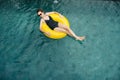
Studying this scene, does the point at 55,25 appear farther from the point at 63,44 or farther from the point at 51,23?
the point at 63,44

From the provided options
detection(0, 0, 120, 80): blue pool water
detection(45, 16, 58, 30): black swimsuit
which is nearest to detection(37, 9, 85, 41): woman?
detection(45, 16, 58, 30): black swimsuit

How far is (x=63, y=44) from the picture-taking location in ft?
20.3

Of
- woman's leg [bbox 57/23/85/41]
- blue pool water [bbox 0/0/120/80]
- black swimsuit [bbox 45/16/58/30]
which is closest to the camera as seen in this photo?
blue pool water [bbox 0/0/120/80]

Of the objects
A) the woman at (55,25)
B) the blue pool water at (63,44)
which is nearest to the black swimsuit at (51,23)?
the woman at (55,25)

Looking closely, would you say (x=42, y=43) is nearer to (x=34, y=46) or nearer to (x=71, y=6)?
(x=34, y=46)

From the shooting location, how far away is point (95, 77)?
5.26 m

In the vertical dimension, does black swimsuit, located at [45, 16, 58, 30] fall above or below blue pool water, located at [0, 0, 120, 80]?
above

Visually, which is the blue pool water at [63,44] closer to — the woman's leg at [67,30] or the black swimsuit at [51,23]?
the woman's leg at [67,30]

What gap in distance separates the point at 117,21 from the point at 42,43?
285 cm

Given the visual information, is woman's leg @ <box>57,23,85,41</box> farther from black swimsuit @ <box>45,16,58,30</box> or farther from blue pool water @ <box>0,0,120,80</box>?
blue pool water @ <box>0,0,120,80</box>

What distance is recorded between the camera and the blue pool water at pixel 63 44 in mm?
5453

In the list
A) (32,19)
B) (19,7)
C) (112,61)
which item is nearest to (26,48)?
(32,19)

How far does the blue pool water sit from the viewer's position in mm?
5453

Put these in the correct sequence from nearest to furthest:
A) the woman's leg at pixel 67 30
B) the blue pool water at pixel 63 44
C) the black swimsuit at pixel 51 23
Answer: the blue pool water at pixel 63 44 → the woman's leg at pixel 67 30 → the black swimsuit at pixel 51 23
